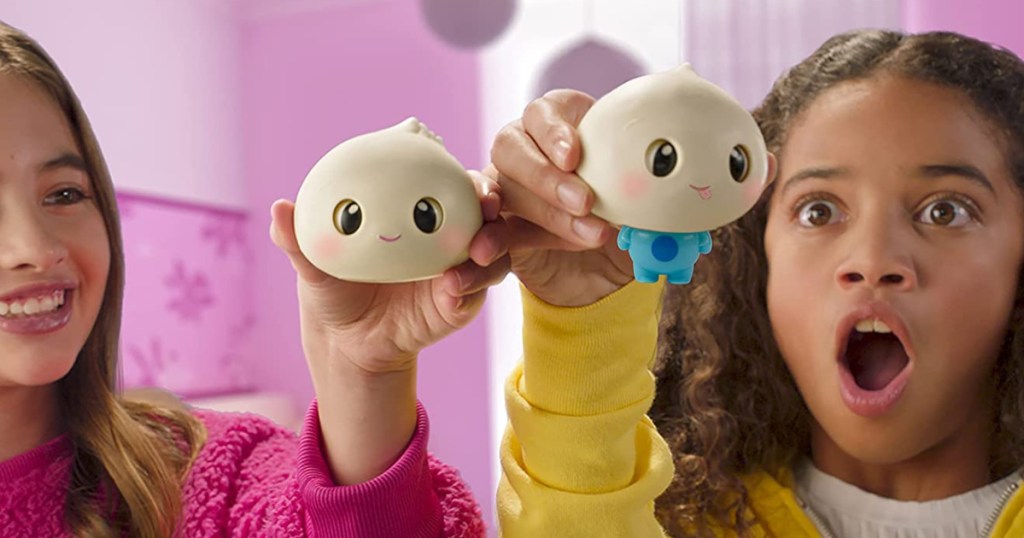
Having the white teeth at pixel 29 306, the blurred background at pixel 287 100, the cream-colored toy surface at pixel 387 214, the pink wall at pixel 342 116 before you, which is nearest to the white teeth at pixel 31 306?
the white teeth at pixel 29 306

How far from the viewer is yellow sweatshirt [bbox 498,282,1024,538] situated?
0.77m

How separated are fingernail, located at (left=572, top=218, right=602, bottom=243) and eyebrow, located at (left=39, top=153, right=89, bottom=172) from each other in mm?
575

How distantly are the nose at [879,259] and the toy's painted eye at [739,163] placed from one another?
1.15 feet

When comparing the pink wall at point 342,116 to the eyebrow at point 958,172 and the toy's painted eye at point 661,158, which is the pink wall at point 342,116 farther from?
the toy's painted eye at point 661,158

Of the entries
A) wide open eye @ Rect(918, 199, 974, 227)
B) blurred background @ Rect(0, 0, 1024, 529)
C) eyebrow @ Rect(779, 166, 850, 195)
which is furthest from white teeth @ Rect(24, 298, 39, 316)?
blurred background @ Rect(0, 0, 1024, 529)

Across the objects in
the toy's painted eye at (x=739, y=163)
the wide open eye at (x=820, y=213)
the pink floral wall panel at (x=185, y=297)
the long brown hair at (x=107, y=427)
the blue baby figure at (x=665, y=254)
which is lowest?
the pink floral wall panel at (x=185, y=297)

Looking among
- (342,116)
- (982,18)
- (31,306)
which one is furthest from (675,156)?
(342,116)

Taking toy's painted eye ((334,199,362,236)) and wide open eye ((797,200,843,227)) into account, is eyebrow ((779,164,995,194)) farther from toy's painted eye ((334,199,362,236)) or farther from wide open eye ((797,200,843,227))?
toy's painted eye ((334,199,362,236))

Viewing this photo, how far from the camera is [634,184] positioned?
542 mm

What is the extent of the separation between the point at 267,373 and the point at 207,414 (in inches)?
101

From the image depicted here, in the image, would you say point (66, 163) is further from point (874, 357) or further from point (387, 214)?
point (874, 357)

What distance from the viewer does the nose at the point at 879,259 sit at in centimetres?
85

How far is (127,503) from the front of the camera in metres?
0.93

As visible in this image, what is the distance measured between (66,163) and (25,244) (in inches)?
4.2
